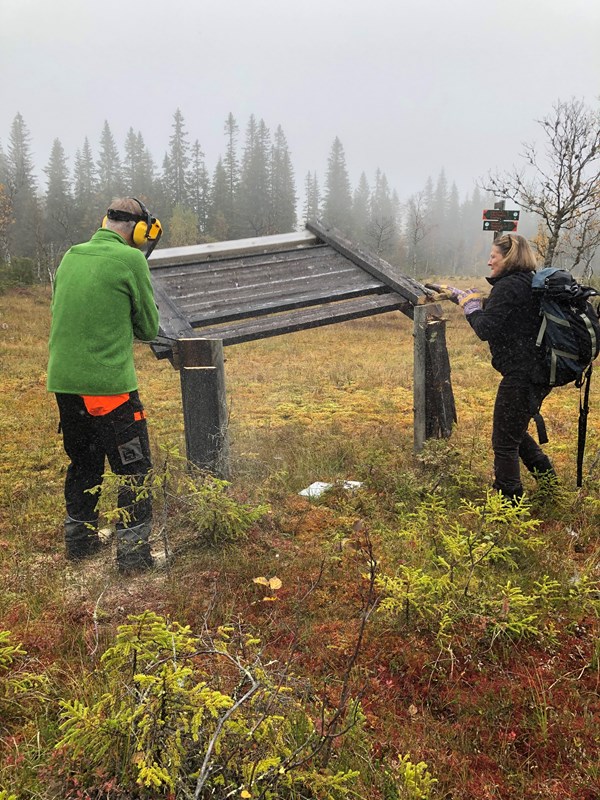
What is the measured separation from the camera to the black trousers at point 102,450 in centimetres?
378

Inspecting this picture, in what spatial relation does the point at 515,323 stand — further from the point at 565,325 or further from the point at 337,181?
the point at 337,181

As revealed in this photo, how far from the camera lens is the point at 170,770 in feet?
5.27

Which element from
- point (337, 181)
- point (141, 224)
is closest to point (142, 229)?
point (141, 224)

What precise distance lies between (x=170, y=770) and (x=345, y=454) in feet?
16.4

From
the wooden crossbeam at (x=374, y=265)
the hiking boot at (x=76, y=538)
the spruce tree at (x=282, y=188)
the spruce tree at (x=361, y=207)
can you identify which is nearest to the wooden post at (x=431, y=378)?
the wooden crossbeam at (x=374, y=265)

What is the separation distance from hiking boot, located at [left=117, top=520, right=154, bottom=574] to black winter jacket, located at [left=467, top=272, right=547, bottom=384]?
3066 mm

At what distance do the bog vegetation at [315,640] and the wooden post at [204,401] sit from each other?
423 millimetres

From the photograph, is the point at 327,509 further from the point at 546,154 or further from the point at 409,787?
the point at 546,154

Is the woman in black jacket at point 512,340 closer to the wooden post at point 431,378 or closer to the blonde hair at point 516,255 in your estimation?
the blonde hair at point 516,255

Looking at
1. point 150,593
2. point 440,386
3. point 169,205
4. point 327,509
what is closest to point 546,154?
point 440,386

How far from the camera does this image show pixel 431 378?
5.60 meters

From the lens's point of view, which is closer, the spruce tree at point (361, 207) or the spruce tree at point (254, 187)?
the spruce tree at point (254, 187)

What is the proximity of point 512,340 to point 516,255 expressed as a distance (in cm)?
68

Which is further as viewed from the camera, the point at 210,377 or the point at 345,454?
the point at 345,454
